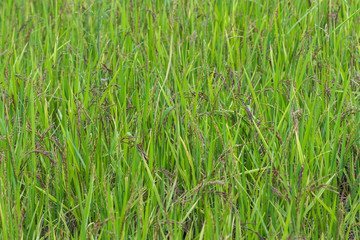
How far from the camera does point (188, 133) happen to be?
5.33ft

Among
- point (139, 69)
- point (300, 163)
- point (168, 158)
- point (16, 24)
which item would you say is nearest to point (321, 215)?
point (300, 163)

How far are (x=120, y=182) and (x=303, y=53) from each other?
1073mm

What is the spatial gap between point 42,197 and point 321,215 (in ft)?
2.92

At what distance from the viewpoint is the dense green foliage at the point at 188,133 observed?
1302 mm

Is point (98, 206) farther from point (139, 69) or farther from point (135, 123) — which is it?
point (139, 69)

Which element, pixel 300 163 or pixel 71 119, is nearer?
pixel 300 163

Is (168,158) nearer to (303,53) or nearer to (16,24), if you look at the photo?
(303,53)

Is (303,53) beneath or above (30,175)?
above

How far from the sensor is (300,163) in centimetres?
136

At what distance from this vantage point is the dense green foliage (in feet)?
4.27

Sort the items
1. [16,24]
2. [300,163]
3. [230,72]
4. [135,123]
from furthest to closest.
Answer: [16,24], [230,72], [135,123], [300,163]

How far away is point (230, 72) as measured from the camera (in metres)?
1.99

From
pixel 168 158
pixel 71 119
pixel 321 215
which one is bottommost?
pixel 321 215

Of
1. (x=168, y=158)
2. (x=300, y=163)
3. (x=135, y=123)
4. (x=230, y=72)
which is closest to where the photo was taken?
(x=300, y=163)
